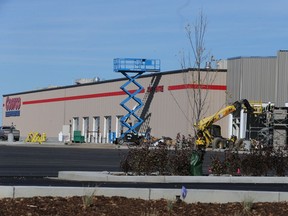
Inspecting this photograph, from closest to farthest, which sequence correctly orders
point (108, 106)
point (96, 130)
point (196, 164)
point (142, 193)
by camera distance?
1. point (142, 193)
2. point (196, 164)
3. point (108, 106)
4. point (96, 130)

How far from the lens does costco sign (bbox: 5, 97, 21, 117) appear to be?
104 m

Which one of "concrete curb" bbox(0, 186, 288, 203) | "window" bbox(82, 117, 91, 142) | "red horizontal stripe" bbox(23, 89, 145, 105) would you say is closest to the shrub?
"concrete curb" bbox(0, 186, 288, 203)

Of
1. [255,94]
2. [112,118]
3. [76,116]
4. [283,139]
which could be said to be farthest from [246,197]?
[76,116]

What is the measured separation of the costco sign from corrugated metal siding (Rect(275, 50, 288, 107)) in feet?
168

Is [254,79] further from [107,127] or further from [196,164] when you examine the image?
[196,164]

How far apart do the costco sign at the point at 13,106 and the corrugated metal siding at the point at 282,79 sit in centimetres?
5128

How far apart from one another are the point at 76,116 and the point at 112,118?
1008 centimetres

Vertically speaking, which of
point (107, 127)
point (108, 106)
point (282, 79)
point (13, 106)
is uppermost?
point (282, 79)

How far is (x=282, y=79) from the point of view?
60.5m

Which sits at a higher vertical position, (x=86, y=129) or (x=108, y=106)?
(x=108, y=106)

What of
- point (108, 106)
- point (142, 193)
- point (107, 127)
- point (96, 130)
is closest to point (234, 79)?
point (108, 106)

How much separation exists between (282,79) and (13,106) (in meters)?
55.1

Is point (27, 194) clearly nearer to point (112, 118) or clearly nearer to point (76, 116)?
point (112, 118)

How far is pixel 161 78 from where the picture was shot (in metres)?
68.1
